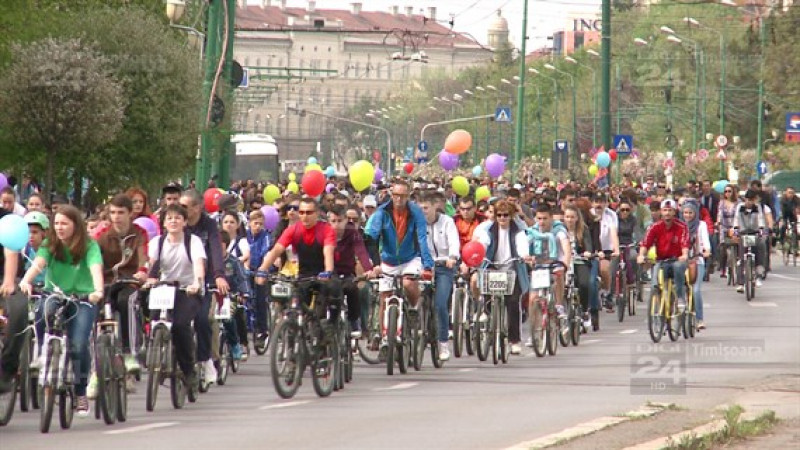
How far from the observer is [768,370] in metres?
19.3

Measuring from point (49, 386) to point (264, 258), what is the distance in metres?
6.42

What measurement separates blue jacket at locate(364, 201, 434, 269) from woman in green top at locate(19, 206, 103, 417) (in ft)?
16.4

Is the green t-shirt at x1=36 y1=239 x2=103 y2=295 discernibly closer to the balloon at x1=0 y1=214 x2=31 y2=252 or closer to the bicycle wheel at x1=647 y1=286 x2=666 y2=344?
the balloon at x1=0 y1=214 x2=31 y2=252

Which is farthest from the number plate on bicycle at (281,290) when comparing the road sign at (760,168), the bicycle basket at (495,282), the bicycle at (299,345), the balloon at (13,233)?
the road sign at (760,168)

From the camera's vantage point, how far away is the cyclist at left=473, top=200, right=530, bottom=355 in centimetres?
2105

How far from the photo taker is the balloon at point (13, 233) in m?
13.0

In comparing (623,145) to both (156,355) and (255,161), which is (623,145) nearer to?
(255,161)

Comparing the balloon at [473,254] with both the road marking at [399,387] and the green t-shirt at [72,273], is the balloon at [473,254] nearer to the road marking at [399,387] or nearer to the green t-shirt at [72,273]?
the road marking at [399,387]

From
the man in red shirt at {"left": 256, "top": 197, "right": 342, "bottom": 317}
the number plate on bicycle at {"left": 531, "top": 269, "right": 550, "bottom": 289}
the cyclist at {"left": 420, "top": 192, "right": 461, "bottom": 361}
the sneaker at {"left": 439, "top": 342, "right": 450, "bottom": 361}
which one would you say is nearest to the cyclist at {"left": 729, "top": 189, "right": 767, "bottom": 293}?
the number plate on bicycle at {"left": 531, "top": 269, "right": 550, "bottom": 289}

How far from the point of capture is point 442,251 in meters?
20.7

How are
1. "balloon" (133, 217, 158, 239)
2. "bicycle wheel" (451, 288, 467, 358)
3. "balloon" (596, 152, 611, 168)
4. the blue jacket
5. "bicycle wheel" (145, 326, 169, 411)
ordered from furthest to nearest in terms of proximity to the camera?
"balloon" (596, 152, 611, 168), "bicycle wheel" (451, 288, 467, 358), the blue jacket, "balloon" (133, 217, 158, 239), "bicycle wheel" (145, 326, 169, 411)

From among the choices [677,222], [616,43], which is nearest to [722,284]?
[677,222]

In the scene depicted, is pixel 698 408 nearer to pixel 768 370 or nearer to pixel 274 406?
pixel 274 406

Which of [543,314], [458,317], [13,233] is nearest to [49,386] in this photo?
[13,233]
